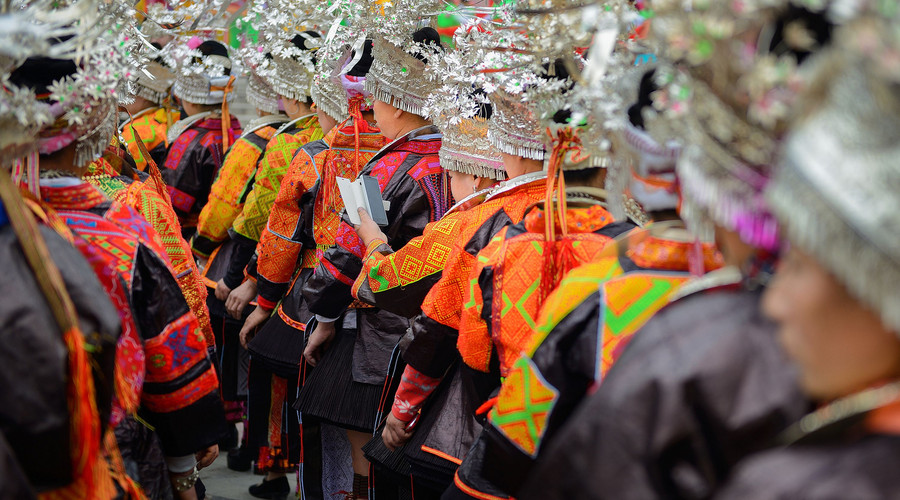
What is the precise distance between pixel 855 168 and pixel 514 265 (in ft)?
5.05

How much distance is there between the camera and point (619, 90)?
179 cm

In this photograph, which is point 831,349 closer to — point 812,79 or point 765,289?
point 765,289

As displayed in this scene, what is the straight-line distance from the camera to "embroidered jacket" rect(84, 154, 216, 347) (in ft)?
11.0

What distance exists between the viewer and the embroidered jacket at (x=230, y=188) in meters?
5.43

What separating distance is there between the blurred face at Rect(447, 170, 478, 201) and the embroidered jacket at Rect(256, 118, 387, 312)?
3.24ft

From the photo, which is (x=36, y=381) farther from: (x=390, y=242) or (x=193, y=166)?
(x=193, y=166)

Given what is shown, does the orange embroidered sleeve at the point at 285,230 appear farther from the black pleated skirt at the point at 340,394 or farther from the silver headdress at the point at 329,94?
the black pleated skirt at the point at 340,394

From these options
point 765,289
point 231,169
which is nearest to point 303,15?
point 231,169

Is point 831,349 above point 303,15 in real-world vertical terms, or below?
above

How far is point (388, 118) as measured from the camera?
4.15m

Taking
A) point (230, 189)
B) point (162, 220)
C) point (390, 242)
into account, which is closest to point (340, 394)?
point (390, 242)

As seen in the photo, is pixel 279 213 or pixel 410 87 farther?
pixel 279 213

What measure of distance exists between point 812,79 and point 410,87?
10.2 feet

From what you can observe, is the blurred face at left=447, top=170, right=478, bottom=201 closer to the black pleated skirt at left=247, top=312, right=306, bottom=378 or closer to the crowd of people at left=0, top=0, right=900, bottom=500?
the crowd of people at left=0, top=0, right=900, bottom=500
